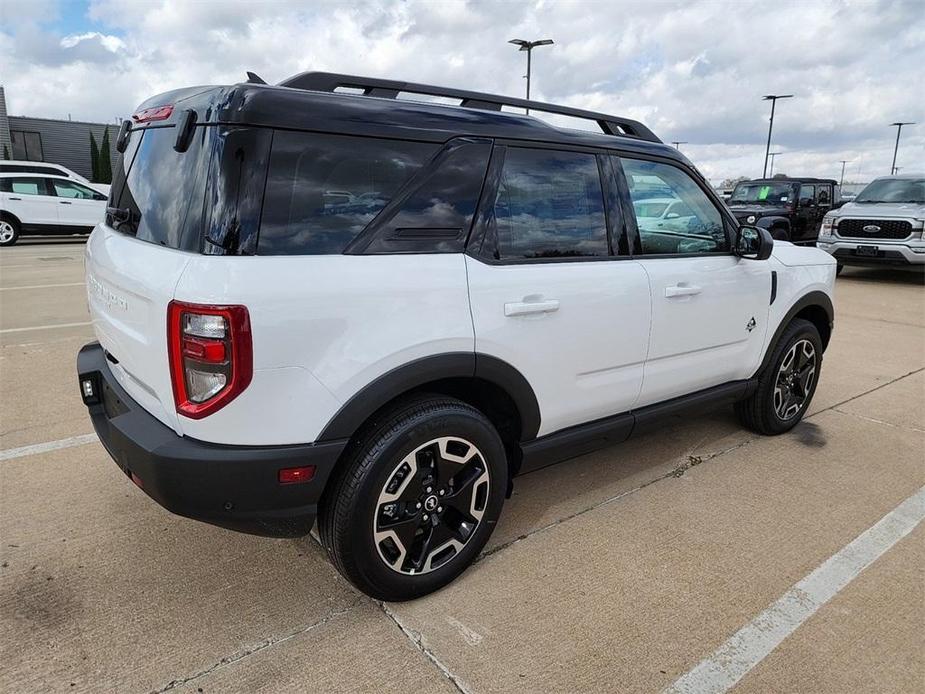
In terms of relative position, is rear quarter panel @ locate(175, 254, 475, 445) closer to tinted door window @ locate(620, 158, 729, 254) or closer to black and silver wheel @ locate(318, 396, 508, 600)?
black and silver wheel @ locate(318, 396, 508, 600)

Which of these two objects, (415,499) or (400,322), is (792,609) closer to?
(415,499)

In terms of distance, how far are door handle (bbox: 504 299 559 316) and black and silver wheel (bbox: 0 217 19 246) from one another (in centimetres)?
1649

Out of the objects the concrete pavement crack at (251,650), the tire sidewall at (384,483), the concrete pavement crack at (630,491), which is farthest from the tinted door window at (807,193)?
the concrete pavement crack at (251,650)

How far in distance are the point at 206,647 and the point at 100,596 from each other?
1.87 ft

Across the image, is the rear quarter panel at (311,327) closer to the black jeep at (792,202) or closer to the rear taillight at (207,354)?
the rear taillight at (207,354)

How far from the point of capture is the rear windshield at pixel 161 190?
212 cm

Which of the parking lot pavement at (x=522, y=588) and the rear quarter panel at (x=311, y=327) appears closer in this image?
the rear quarter panel at (x=311, y=327)

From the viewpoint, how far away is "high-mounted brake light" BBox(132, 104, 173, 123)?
2.49 m

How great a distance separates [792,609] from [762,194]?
15.1 m

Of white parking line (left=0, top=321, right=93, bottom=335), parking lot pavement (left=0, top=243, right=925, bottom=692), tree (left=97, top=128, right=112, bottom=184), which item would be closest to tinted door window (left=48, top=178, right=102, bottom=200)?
white parking line (left=0, top=321, right=93, bottom=335)

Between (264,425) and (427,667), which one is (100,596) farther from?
(427,667)

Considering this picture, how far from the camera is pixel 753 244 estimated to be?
356 cm

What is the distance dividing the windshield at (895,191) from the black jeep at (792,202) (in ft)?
6.84

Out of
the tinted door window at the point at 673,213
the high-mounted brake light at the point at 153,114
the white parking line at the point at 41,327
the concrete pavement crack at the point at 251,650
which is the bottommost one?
the concrete pavement crack at the point at 251,650
